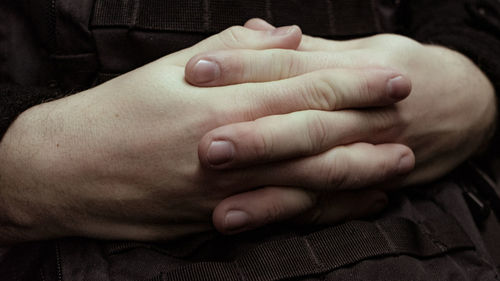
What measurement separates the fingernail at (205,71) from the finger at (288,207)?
0.64 feet

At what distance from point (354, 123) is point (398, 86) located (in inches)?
3.8

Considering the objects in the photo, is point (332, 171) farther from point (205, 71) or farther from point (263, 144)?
point (205, 71)

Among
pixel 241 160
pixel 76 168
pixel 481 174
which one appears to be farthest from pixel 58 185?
pixel 481 174

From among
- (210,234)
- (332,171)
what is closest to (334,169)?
(332,171)

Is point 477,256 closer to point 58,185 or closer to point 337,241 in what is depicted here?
point 337,241

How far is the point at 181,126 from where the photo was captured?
0.63 metres

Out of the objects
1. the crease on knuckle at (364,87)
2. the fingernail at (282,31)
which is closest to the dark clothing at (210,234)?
the fingernail at (282,31)

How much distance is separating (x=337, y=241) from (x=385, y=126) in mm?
232

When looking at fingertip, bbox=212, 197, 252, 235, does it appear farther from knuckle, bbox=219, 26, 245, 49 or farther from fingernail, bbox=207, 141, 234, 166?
knuckle, bbox=219, 26, 245, 49

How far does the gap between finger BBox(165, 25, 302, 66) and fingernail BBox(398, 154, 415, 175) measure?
0.29 metres

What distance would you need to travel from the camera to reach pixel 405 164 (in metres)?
0.73

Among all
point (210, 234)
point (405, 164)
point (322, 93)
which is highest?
point (322, 93)

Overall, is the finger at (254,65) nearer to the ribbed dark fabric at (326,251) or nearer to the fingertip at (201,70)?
the fingertip at (201,70)

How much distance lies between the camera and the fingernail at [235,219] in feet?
2.07
